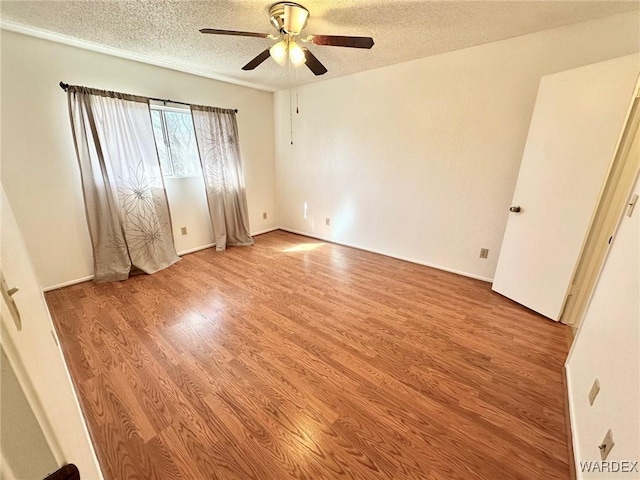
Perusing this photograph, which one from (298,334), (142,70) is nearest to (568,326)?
(298,334)

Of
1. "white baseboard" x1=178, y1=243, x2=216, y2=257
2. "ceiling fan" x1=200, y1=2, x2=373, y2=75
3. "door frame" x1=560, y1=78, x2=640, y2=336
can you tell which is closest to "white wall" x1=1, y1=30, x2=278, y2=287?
"white baseboard" x1=178, y1=243, x2=216, y2=257

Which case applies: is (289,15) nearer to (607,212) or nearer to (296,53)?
(296,53)

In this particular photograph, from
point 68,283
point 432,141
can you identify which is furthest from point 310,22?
point 68,283

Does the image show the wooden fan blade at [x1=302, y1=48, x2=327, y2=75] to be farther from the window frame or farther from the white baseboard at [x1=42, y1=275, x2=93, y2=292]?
the white baseboard at [x1=42, y1=275, x2=93, y2=292]

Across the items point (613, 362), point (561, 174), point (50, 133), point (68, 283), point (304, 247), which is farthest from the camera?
point (304, 247)

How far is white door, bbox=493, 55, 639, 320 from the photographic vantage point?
1771mm

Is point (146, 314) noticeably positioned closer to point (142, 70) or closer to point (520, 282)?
point (142, 70)

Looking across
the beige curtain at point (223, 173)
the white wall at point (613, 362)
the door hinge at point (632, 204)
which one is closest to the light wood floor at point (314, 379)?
the white wall at point (613, 362)

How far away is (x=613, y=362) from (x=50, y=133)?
4209 mm

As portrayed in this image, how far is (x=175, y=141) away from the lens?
333 centimetres

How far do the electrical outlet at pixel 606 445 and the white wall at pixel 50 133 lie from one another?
4.03m

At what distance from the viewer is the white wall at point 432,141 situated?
2301 mm

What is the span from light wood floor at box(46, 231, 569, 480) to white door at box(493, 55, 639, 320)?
0.36 meters

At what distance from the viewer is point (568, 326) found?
214 centimetres
